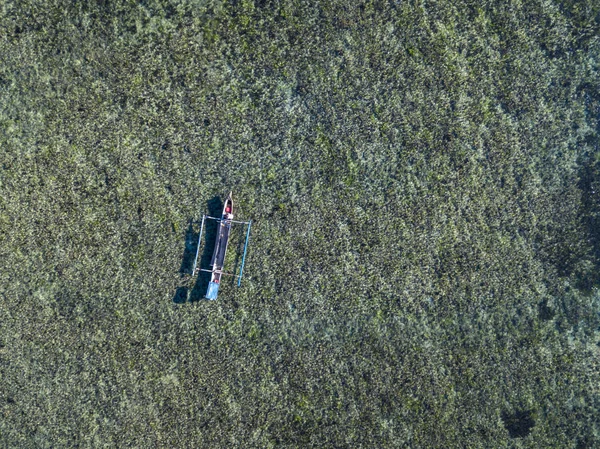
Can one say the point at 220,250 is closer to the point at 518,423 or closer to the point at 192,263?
the point at 192,263

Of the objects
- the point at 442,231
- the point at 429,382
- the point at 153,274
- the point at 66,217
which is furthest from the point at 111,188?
the point at 429,382

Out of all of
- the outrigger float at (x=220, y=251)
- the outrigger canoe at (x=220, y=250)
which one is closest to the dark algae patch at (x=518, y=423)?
the outrigger float at (x=220, y=251)

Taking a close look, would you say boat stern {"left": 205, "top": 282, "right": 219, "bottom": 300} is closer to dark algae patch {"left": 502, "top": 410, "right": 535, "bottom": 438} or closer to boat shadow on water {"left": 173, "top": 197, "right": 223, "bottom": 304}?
boat shadow on water {"left": 173, "top": 197, "right": 223, "bottom": 304}

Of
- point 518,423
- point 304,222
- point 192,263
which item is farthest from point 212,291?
point 518,423

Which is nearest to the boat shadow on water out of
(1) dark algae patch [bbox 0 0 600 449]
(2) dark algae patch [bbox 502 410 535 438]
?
(1) dark algae patch [bbox 0 0 600 449]

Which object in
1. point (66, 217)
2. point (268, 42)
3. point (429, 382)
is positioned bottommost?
point (429, 382)

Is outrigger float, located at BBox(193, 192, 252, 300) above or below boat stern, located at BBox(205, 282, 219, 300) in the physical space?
above

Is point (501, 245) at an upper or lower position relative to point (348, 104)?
lower

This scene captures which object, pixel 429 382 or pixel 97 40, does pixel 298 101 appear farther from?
pixel 429 382

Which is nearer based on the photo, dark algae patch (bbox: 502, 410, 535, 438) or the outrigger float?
the outrigger float
